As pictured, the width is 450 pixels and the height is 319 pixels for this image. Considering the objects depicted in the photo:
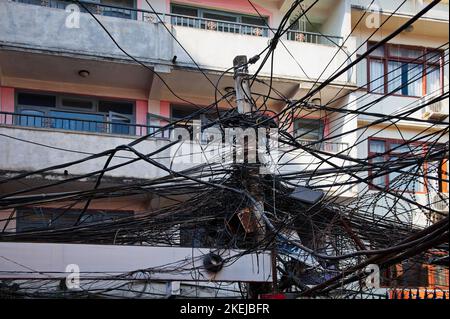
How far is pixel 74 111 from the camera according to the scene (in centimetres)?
1116

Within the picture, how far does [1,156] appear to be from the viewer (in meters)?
9.47

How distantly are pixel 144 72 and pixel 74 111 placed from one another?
1.64 meters

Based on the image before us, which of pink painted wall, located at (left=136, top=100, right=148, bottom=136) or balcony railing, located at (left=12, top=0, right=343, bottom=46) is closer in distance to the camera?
balcony railing, located at (left=12, top=0, right=343, bottom=46)

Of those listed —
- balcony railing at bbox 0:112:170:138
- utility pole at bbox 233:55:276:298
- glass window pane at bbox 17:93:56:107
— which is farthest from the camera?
glass window pane at bbox 17:93:56:107

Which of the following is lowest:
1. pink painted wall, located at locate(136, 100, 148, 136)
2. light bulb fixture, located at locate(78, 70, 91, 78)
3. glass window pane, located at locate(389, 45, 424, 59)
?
pink painted wall, located at locate(136, 100, 148, 136)

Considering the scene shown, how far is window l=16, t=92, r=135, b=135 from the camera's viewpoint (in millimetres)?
10844

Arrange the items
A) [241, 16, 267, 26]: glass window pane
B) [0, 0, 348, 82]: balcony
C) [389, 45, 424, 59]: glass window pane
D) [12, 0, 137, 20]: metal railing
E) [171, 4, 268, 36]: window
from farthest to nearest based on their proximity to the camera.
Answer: [389, 45, 424, 59]: glass window pane, [241, 16, 267, 26]: glass window pane, [171, 4, 268, 36]: window, [12, 0, 137, 20]: metal railing, [0, 0, 348, 82]: balcony

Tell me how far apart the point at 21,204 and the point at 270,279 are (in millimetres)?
2796

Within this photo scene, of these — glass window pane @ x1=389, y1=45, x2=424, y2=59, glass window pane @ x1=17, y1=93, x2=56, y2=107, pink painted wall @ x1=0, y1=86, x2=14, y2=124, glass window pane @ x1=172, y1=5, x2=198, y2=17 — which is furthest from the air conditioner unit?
pink painted wall @ x1=0, y1=86, x2=14, y2=124

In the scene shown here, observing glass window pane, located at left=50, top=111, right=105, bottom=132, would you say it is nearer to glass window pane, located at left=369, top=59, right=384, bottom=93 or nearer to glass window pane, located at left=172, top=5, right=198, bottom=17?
glass window pane, located at left=172, top=5, right=198, bottom=17

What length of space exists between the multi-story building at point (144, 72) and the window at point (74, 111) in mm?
21

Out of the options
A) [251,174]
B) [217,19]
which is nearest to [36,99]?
[217,19]

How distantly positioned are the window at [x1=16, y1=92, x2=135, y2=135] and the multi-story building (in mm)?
21

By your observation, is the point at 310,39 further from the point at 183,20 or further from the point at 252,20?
the point at 183,20
